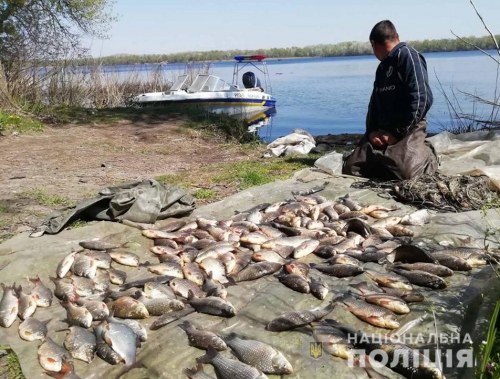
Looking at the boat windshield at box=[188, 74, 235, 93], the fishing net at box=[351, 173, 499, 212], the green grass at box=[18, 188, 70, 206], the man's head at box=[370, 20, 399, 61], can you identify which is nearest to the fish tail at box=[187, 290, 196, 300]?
the fishing net at box=[351, 173, 499, 212]

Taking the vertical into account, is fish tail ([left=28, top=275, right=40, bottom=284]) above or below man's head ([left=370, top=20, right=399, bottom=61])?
below

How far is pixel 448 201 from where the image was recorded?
5.59m

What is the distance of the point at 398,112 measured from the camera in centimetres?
639

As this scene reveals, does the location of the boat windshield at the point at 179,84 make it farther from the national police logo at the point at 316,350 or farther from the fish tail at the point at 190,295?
the national police logo at the point at 316,350

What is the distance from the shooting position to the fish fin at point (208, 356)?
9.73 ft

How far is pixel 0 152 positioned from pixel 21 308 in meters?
6.88

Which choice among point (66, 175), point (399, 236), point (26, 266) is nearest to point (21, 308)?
point (26, 266)

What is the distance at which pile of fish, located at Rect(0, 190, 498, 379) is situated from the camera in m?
3.06

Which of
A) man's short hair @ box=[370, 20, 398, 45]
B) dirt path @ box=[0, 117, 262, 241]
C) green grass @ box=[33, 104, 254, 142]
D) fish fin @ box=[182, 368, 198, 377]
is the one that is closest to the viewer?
fish fin @ box=[182, 368, 198, 377]

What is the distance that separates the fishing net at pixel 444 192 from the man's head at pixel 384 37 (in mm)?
1639

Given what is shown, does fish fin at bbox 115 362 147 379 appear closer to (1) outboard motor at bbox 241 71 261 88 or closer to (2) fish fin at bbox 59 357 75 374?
(2) fish fin at bbox 59 357 75 374

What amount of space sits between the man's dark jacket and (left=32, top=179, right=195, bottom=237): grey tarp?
273 cm

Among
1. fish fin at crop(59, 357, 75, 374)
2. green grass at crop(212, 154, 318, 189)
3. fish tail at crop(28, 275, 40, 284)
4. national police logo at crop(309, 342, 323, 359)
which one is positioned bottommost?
fish fin at crop(59, 357, 75, 374)

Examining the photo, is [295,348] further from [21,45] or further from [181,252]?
[21,45]
